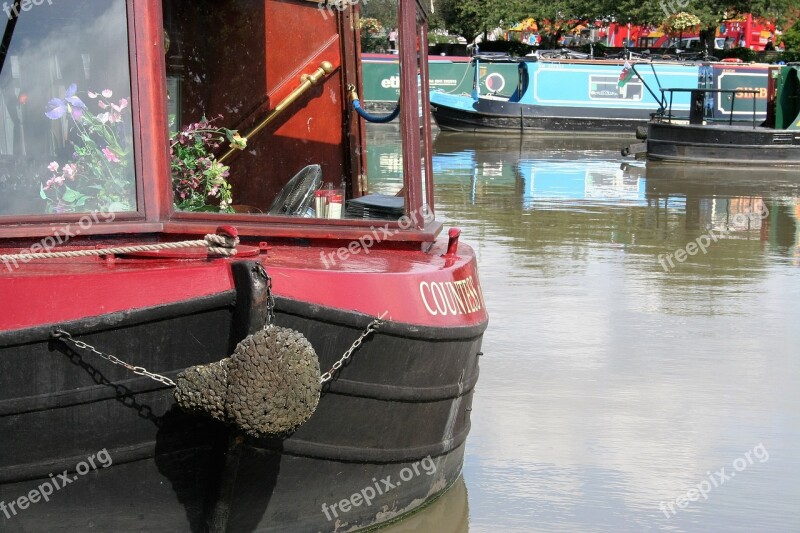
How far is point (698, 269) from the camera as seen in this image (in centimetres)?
1044

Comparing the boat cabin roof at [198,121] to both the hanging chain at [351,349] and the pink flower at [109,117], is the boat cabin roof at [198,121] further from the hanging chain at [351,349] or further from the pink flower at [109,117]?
the hanging chain at [351,349]

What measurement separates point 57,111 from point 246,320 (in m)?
1.13

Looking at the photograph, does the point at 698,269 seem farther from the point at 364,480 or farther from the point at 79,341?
the point at 79,341

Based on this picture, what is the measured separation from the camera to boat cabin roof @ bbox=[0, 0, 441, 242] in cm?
414

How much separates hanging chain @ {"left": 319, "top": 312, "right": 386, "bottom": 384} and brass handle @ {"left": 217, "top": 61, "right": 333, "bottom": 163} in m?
1.86

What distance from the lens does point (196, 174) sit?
484cm

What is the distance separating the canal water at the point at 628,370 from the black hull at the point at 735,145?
558 centimetres

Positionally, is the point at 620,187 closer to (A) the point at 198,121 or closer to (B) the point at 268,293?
(A) the point at 198,121

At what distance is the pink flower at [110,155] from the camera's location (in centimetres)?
417

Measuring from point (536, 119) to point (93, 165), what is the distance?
23.0m

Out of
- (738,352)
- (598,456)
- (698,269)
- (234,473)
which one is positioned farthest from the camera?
(698,269)

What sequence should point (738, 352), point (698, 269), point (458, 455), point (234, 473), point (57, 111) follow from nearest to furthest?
point (234, 473) → point (57, 111) → point (458, 455) → point (738, 352) → point (698, 269)

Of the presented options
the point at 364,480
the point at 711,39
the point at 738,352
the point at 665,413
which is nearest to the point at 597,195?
the point at 738,352

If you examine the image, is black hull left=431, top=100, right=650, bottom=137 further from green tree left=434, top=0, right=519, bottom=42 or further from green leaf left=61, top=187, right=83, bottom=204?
green leaf left=61, top=187, right=83, bottom=204
